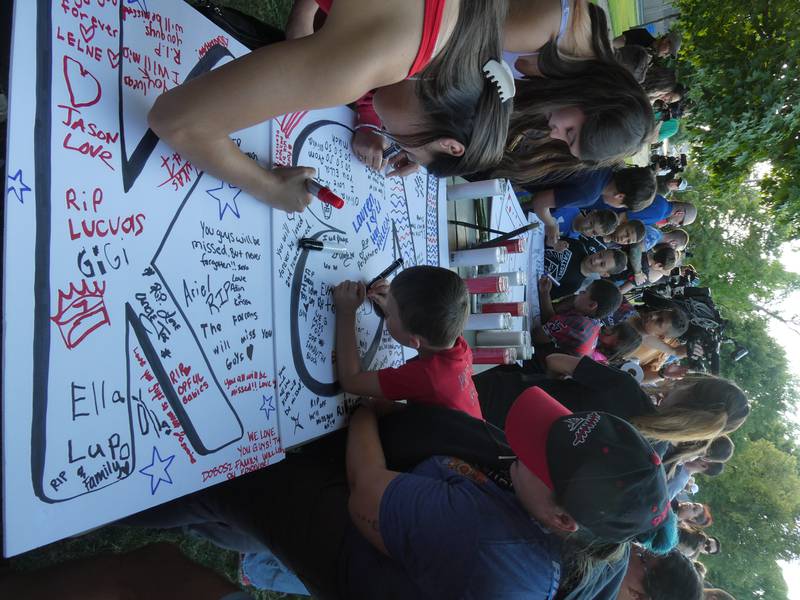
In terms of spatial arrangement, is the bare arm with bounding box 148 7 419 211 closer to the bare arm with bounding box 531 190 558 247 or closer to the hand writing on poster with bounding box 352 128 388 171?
the hand writing on poster with bounding box 352 128 388 171

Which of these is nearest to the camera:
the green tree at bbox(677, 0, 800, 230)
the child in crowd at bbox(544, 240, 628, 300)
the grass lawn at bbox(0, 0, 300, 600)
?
the grass lawn at bbox(0, 0, 300, 600)

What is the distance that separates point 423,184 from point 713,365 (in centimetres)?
348

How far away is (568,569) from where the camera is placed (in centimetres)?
124

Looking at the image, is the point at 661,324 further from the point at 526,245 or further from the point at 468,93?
the point at 468,93

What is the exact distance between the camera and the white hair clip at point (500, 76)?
114cm

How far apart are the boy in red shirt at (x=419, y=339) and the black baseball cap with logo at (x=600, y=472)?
0.51m

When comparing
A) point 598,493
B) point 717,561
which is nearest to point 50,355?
point 598,493

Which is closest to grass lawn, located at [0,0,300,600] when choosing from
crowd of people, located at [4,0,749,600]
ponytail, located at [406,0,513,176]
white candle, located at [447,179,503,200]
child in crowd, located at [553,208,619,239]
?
crowd of people, located at [4,0,749,600]

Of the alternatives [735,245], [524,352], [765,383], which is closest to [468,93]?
[524,352]

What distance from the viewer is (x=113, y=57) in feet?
3.61

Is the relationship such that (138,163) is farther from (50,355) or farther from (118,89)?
(50,355)

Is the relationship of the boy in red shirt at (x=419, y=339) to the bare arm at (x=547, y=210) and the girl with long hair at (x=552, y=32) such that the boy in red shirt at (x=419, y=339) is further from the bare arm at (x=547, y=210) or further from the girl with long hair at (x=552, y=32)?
the bare arm at (x=547, y=210)

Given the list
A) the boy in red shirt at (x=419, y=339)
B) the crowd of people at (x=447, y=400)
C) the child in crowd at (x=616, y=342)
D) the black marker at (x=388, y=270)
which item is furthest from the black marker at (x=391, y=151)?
the child in crowd at (x=616, y=342)

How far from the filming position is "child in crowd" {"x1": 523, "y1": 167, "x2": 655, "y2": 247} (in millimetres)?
3420
